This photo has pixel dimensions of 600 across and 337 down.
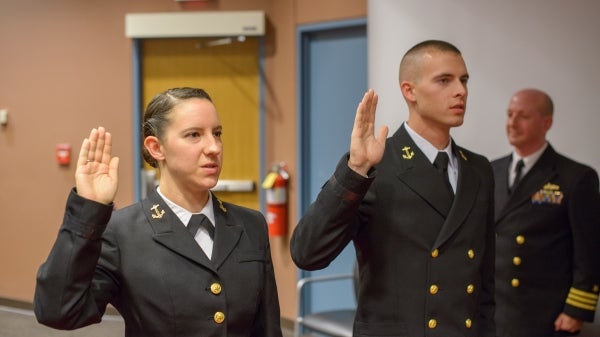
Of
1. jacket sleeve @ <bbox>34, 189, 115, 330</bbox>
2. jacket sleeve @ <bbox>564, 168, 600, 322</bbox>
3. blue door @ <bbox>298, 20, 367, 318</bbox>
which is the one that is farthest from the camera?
blue door @ <bbox>298, 20, 367, 318</bbox>

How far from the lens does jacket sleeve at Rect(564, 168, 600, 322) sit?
275 centimetres

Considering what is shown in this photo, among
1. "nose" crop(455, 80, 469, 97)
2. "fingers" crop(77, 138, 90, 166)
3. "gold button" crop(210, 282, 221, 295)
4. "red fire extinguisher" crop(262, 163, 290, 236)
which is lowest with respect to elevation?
"red fire extinguisher" crop(262, 163, 290, 236)

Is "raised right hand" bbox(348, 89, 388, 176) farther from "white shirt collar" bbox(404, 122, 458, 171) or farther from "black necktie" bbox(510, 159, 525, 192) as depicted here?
"black necktie" bbox(510, 159, 525, 192)

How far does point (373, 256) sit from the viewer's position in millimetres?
2039

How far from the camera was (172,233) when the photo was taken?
1653mm

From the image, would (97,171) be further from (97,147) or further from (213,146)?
(213,146)

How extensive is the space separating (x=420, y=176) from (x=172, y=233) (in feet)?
2.39

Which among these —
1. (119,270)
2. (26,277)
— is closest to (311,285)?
(26,277)

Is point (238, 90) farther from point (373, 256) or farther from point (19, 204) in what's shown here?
point (373, 256)

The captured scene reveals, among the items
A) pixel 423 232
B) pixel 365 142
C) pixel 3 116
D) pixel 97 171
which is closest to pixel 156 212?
pixel 97 171

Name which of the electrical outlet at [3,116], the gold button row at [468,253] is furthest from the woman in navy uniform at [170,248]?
the electrical outlet at [3,116]

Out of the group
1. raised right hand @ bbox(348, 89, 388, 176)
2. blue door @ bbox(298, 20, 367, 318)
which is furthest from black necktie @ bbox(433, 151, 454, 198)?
blue door @ bbox(298, 20, 367, 318)

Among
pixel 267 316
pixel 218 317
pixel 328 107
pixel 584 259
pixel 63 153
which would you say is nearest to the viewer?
pixel 218 317

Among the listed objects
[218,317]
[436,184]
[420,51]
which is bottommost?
[218,317]
